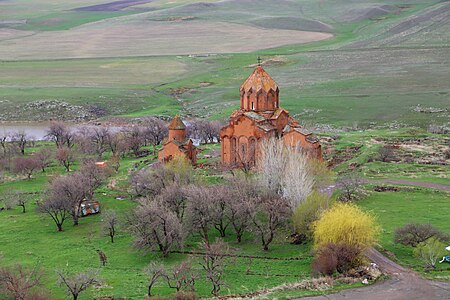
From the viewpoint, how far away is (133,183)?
50.1 m

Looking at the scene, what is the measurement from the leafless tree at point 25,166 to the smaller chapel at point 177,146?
12.7m

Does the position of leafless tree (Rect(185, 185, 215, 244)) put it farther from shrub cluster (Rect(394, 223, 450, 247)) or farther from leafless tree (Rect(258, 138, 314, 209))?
shrub cluster (Rect(394, 223, 450, 247))

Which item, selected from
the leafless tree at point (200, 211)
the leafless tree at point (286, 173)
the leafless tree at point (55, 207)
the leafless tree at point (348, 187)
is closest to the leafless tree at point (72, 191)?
the leafless tree at point (55, 207)

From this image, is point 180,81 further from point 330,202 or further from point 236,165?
point 330,202

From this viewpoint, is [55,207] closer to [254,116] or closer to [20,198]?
[20,198]

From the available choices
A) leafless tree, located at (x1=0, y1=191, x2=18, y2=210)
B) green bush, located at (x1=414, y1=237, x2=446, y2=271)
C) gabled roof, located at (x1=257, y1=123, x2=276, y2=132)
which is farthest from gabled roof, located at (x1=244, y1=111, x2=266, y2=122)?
green bush, located at (x1=414, y1=237, x2=446, y2=271)

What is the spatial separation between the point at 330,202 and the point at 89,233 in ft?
55.9

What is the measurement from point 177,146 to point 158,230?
1973 cm

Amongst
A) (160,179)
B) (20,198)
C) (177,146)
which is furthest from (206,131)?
(20,198)

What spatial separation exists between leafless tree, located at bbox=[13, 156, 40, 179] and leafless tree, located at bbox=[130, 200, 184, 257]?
82.7 feet

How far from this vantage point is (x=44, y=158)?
6297 cm

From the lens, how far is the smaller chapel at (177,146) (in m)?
57.1

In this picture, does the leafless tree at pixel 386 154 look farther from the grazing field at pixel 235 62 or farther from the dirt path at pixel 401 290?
the dirt path at pixel 401 290

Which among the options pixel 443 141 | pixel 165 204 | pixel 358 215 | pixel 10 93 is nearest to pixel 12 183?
pixel 165 204
